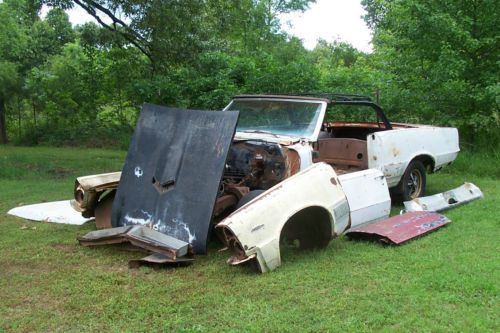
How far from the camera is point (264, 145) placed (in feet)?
20.3

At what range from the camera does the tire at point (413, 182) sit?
304 inches

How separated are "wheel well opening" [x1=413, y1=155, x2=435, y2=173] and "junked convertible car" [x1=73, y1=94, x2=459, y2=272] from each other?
0.05m

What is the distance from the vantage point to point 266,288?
436cm

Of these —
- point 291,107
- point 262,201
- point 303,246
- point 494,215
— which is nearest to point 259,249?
point 262,201

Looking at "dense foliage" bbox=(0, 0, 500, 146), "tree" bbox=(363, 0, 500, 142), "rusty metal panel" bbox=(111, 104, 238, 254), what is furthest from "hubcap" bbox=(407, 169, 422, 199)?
"rusty metal panel" bbox=(111, 104, 238, 254)

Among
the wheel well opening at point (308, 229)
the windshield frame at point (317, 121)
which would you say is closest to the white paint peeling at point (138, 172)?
the windshield frame at point (317, 121)

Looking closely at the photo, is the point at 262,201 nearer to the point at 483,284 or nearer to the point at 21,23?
the point at 483,284

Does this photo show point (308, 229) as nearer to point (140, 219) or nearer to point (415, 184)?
point (140, 219)

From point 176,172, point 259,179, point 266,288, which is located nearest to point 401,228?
point 259,179

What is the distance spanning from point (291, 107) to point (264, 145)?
1018 mm

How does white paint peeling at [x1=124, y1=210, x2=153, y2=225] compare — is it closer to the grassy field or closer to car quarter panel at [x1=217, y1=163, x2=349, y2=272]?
the grassy field

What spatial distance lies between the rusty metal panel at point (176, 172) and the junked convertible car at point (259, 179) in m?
Result: 0.01

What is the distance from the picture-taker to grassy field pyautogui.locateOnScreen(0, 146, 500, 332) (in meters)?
3.72

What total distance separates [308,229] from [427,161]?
11.4 feet
